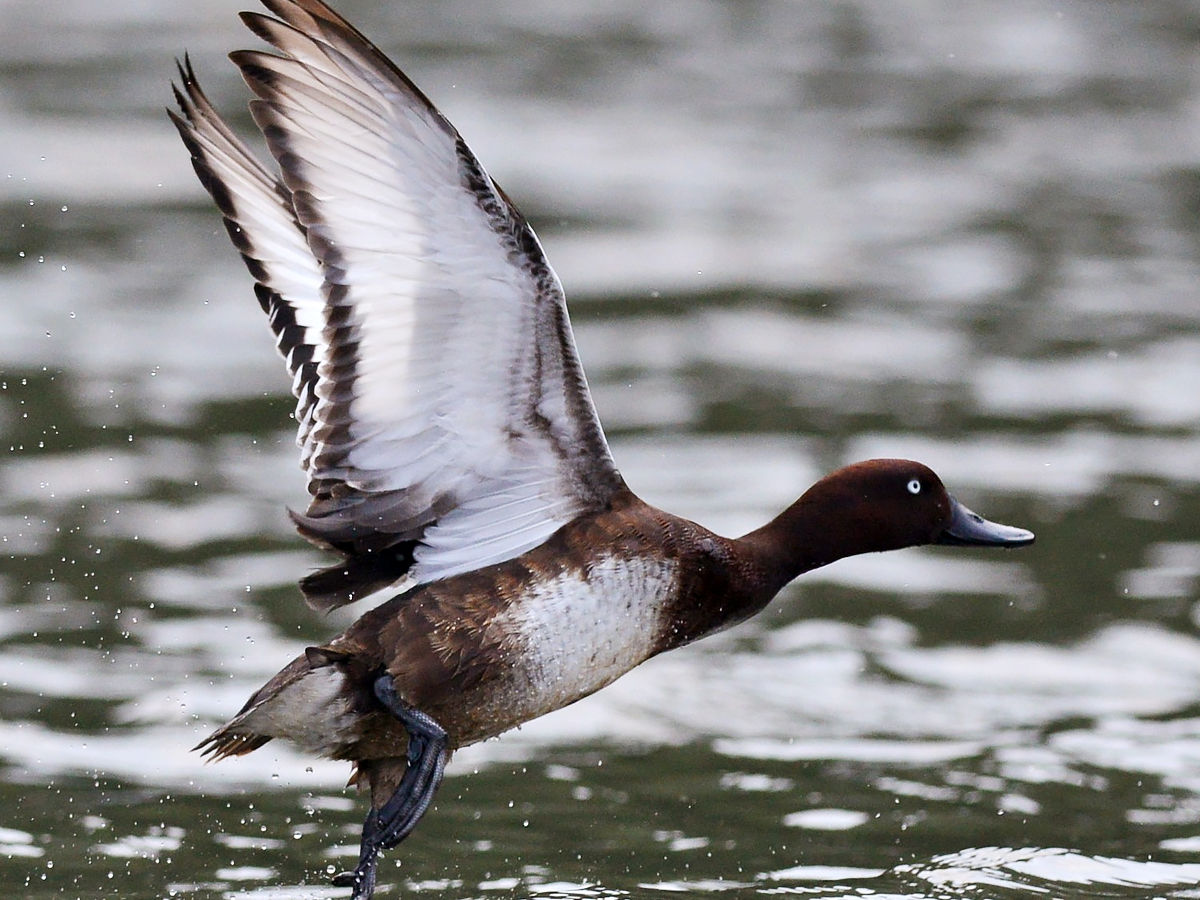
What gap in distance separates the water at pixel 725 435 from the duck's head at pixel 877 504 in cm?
106

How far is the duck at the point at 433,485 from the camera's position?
5.09 meters

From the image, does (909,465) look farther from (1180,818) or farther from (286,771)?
(286,771)

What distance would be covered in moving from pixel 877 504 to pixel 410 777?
1552mm

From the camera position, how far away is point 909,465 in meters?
5.98

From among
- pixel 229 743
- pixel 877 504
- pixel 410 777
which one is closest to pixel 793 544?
pixel 877 504

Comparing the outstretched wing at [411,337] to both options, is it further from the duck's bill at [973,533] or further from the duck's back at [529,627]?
the duck's bill at [973,533]

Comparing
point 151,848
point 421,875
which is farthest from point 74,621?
point 421,875

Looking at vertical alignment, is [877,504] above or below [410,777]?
above

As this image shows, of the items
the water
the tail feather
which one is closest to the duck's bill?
the water

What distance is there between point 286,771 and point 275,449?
3041mm

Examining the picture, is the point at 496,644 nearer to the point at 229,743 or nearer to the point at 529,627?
the point at 529,627

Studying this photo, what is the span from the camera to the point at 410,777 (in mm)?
5434

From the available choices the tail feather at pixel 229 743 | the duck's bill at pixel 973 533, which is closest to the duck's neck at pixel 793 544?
the duck's bill at pixel 973 533

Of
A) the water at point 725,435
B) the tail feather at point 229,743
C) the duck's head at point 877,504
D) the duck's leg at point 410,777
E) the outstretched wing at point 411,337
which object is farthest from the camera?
the water at point 725,435
